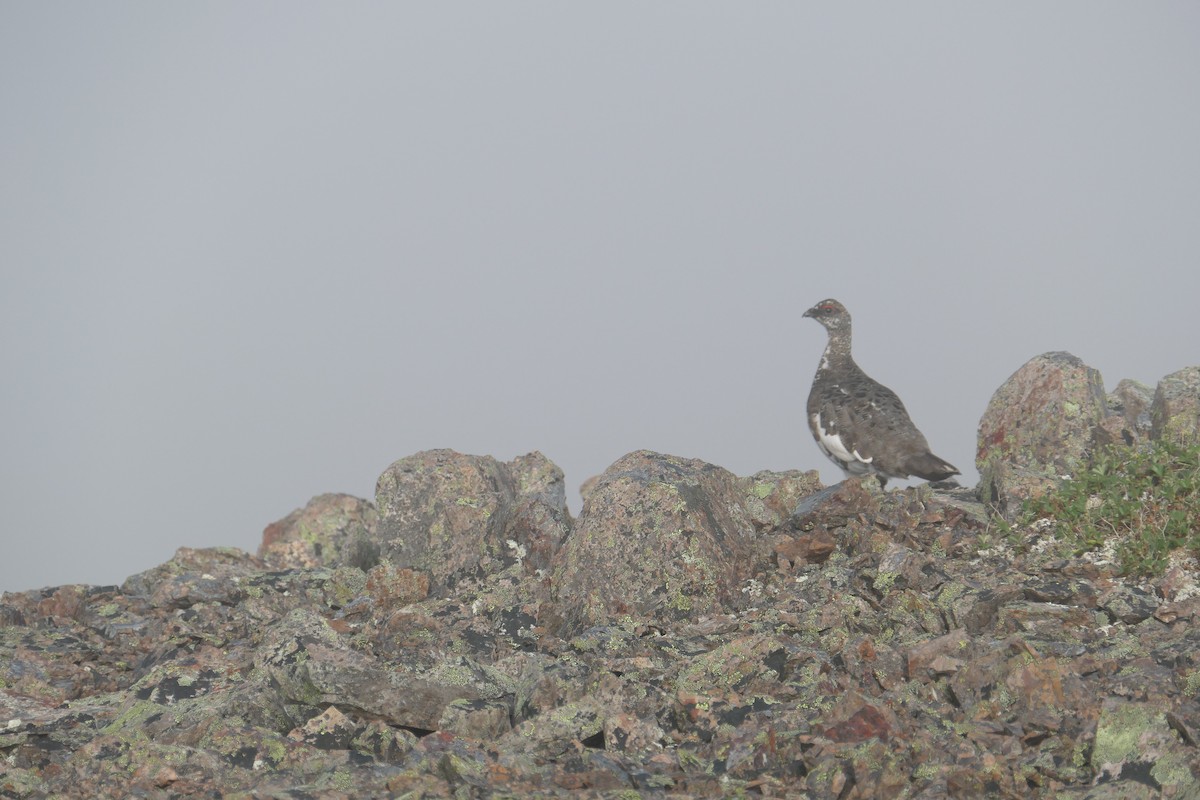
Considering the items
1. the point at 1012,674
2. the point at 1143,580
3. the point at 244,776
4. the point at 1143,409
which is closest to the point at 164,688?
the point at 244,776

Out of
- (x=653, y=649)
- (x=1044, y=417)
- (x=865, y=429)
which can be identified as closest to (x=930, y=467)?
(x=865, y=429)

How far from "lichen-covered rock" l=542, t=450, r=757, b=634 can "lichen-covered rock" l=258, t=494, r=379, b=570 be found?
7731mm

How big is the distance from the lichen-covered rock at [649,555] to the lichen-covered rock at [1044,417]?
4.85 meters

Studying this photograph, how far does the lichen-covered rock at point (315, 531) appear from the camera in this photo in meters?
20.4

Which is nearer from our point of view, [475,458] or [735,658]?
[735,658]

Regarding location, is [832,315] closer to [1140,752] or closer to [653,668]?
[653,668]

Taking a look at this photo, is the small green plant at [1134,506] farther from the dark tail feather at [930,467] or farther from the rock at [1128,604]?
the dark tail feather at [930,467]

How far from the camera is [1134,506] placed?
13891 mm

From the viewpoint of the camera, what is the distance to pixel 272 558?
66.5 ft

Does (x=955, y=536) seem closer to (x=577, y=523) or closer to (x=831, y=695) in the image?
(x=577, y=523)

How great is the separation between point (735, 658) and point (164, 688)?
5.94 meters

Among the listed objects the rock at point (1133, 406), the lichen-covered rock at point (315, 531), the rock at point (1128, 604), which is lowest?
the rock at point (1128, 604)

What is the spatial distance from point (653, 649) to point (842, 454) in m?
7.38

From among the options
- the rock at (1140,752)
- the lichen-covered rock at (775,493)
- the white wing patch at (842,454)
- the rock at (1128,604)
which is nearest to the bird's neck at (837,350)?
the white wing patch at (842,454)
